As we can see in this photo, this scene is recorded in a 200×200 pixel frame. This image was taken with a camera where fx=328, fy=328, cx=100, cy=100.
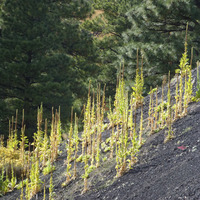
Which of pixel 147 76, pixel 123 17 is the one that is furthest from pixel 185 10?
pixel 123 17

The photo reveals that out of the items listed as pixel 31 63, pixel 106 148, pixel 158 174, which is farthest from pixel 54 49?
pixel 158 174

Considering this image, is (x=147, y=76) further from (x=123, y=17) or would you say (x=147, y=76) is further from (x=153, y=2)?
(x=123, y=17)

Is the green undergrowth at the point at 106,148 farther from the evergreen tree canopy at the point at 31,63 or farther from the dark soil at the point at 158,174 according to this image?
the evergreen tree canopy at the point at 31,63

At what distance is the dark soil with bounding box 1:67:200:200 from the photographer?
296 cm

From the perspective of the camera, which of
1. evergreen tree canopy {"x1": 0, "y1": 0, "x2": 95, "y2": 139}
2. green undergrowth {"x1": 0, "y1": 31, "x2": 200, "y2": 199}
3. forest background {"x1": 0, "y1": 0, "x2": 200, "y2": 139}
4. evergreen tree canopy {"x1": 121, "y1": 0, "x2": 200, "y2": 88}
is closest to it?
green undergrowth {"x1": 0, "y1": 31, "x2": 200, "y2": 199}

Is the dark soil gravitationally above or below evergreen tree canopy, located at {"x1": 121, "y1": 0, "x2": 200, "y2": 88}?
below

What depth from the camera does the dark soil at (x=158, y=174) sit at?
2961 mm

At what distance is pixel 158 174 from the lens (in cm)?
333

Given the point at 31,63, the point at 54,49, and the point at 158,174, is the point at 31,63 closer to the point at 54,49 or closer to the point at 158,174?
the point at 54,49

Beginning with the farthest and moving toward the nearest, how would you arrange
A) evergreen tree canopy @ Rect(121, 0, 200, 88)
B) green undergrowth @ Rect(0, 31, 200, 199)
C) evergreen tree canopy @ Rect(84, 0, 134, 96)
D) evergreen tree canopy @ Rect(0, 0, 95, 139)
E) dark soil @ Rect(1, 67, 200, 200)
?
evergreen tree canopy @ Rect(84, 0, 134, 96) → evergreen tree canopy @ Rect(0, 0, 95, 139) → evergreen tree canopy @ Rect(121, 0, 200, 88) → green undergrowth @ Rect(0, 31, 200, 199) → dark soil @ Rect(1, 67, 200, 200)

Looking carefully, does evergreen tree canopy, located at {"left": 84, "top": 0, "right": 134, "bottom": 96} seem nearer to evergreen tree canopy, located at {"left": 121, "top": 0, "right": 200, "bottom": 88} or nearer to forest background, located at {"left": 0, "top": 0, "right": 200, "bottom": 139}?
forest background, located at {"left": 0, "top": 0, "right": 200, "bottom": 139}

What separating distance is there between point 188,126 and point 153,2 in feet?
27.5

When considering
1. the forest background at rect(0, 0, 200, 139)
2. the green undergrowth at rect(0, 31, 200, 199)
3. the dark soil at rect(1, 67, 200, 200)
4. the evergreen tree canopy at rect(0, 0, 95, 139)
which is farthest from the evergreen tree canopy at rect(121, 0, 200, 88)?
the dark soil at rect(1, 67, 200, 200)

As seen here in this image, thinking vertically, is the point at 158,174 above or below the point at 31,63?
below
